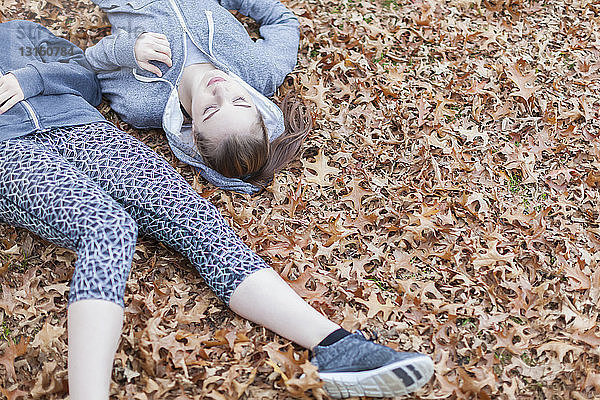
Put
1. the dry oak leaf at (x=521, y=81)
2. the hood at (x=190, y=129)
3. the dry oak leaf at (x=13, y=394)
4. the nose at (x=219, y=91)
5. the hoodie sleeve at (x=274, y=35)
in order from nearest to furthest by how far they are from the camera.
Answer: the dry oak leaf at (x=13, y=394) < the nose at (x=219, y=91) < the hood at (x=190, y=129) < the hoodie sleeve at (x=274, y=35) < the dry oak leaf at (x=521, y=81)

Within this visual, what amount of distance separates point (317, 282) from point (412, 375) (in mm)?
874

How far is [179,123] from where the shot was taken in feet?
12.0

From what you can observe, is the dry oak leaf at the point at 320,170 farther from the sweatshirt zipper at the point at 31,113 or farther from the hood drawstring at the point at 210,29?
the sweatshirt zipper at the point at 31,113

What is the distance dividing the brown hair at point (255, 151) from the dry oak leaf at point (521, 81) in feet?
5.30

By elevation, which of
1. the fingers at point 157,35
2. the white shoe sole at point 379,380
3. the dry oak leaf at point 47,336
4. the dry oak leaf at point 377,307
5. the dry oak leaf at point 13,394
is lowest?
the dry oak leaf at point 13,394

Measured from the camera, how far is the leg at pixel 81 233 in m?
2.48

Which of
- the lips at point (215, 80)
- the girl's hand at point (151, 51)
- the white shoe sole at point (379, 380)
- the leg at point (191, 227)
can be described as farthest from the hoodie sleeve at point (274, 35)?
the white shoe sole at point (379, 380)

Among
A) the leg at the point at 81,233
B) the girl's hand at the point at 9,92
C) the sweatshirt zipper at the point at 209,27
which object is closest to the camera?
the leg at the point at 81,233

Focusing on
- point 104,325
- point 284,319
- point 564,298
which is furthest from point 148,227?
point 564,298

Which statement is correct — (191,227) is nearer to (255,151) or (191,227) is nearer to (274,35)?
(255,151)

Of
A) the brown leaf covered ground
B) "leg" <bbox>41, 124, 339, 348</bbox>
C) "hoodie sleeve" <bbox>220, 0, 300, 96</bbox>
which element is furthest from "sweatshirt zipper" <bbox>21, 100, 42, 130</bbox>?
"hoodie sleeve" <bbox>220, 0, 300, 96</bbox>

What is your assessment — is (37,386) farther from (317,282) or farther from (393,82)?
(393,82)

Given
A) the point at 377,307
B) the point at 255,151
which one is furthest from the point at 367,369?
the point at 255,151

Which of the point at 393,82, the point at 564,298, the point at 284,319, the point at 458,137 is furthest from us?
the point at 393,82
